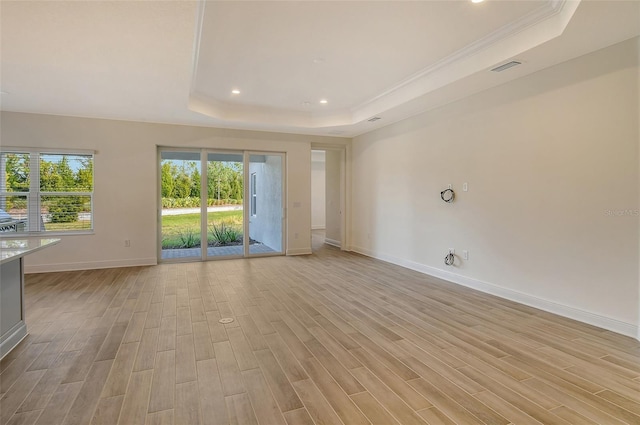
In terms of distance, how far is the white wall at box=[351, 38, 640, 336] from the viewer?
3148 millimetres

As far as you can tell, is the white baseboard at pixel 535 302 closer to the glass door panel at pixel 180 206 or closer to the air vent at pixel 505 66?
the air vent at pixel 505 66

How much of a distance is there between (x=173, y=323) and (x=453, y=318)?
2.94 m

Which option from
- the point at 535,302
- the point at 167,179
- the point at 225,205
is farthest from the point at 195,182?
the point at 535,302

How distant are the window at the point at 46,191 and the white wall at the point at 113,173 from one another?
0.17 metres

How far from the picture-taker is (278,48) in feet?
12.3

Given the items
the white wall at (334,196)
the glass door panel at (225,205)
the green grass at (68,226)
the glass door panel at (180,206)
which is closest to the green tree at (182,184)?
the glass door panel at (180,206)

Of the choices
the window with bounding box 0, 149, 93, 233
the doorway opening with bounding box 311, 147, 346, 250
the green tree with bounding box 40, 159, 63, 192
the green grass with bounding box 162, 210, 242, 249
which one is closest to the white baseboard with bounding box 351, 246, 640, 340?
the doorway opening with bounding box 311, 147, 346, 250

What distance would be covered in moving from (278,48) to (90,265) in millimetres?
5084

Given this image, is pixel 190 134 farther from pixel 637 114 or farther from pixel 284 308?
pixel 637 114

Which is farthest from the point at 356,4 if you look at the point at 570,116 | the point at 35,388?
the point at 35,388

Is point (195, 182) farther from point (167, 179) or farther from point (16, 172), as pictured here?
point (16, 172)

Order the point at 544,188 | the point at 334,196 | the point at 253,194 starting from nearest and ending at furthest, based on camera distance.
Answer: the point at 544,188 < the point at 253,194 < the point at 334,196

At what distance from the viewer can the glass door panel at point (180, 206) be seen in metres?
6.55

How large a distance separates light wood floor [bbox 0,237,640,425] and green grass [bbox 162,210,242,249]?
2188 millimetres
